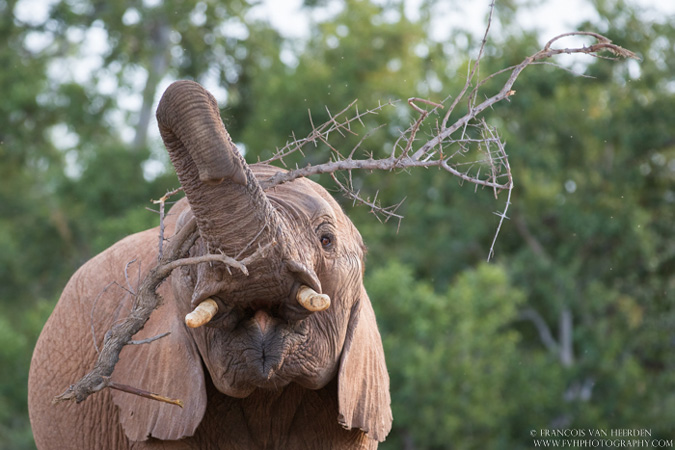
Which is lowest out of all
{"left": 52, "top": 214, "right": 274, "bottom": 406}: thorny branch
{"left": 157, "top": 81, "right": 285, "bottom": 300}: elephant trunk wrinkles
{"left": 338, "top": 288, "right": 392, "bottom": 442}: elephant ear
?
{"left": 338, "top": 288, "right": 392, "bottom": 442}: elephant ear

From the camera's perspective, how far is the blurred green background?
17.2m

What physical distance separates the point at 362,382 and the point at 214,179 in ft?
4.48

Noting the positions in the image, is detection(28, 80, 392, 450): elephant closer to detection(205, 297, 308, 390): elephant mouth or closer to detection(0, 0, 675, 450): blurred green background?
detection(205, 297, 308, 390): elephant mouth

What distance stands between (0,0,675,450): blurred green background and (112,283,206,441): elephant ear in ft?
38.0

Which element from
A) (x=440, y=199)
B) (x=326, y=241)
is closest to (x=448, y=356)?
(x=440, y=199)

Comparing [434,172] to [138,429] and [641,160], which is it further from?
[138,429]

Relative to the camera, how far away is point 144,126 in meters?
24.1

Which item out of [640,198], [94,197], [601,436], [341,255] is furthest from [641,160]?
[341,255]

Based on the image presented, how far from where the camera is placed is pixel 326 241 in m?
4.21

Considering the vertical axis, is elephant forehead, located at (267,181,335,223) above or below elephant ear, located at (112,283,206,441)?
above

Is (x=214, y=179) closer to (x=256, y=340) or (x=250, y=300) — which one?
(x=250, y=300)

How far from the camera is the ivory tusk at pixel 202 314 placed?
144 inches

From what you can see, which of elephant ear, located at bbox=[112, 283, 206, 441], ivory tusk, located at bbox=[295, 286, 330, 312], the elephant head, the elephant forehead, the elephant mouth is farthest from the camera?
elephant ear, located at bbox=[112, 283, 206, 441]

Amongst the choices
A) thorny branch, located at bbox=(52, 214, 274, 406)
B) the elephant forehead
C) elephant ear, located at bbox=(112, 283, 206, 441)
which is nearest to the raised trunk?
thorny branch, located at bbox=(52, 214, 274, 406)
